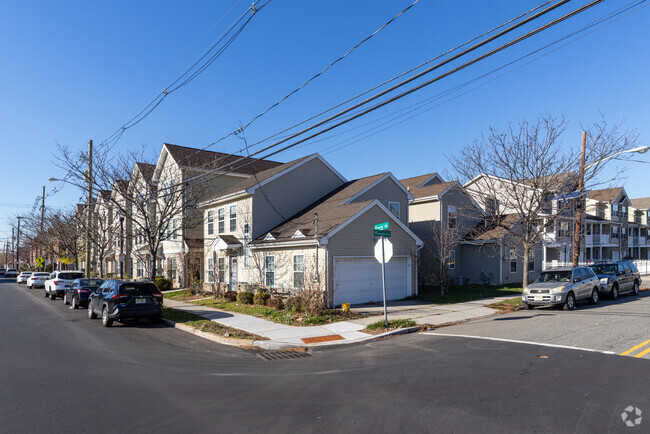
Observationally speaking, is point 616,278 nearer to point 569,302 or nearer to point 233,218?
point 569,302

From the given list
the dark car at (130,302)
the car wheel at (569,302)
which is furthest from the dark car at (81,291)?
the car wheel at (569,302)

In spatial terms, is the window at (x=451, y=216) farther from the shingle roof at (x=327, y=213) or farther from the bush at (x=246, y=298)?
the bush at (x=246, y=298)

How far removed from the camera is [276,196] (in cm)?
2409

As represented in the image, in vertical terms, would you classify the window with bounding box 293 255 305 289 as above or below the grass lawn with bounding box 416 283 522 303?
above

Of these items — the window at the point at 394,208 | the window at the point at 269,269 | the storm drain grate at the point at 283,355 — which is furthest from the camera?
the window at the point at 394,208

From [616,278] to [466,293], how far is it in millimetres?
6967

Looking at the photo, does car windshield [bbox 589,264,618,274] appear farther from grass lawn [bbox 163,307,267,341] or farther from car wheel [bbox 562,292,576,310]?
grass lawn [bbox 163,307,267,341]

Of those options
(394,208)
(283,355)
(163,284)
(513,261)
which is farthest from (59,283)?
(513,261)

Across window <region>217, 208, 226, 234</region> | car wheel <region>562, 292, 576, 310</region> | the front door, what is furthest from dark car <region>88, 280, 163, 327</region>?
car wheel <region>562, 292, 576, 310</region>

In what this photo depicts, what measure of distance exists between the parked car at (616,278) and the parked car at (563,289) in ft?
6.70

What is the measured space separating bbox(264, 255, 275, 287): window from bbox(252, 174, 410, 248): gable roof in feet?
3.08

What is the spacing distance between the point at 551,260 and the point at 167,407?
38031mm

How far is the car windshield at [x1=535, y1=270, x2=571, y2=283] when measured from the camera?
16.8 m

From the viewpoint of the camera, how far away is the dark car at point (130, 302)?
47.1 ft
